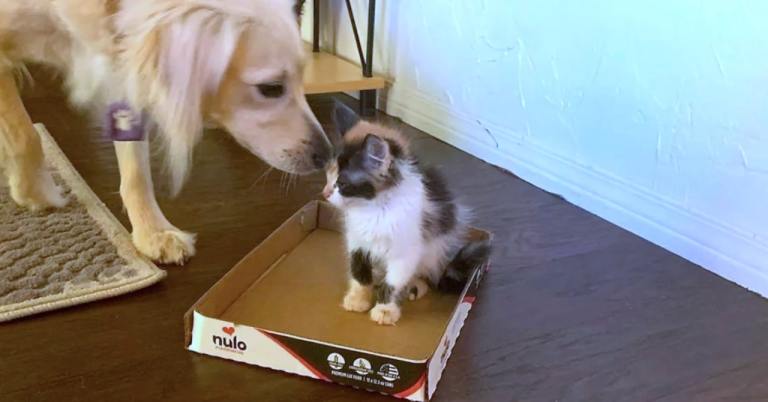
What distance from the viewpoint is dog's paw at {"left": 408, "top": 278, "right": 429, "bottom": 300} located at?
1.26 metres

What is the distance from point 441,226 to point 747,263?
668 mm

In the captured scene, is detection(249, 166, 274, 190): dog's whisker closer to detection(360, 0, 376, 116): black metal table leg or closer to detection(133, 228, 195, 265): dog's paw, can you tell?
detection(133, 228, 195, 265): dog's paw

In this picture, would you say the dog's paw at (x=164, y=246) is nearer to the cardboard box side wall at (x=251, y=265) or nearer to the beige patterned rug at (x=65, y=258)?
the beige patterned rug at (x=65, y=258)

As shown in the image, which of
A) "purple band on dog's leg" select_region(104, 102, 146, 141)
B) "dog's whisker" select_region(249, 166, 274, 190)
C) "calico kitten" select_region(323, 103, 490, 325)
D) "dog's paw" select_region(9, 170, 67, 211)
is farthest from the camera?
"dog's whisker" select_region(249, 166, 274, 190)

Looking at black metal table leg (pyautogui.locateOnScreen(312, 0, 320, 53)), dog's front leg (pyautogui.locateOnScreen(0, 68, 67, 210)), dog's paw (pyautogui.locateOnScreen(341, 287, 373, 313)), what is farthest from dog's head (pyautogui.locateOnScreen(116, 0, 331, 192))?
black metal table leg (pyautogui.locateOnScreen(312, 0, 320, 53))

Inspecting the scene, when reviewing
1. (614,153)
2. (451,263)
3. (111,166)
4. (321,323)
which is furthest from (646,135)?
(111,166)

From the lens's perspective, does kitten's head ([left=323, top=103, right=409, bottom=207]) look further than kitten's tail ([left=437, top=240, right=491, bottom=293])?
No

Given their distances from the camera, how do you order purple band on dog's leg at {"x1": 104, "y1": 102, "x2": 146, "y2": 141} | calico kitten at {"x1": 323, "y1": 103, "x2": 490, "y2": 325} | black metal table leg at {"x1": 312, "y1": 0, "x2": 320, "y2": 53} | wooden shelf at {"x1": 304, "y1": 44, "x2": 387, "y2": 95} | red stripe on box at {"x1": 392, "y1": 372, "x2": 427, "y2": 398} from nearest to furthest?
red stripe on box at {"x1": 392, "y1": 372, "x2": 427, "y2": 398}
calico kitten at {"x1": 323, "y1": 103, "x2": 490, "y2": 325}
purple band on dog's leg at {"x1": 104, "y1": 102, "x2": 146, "y2": 141}
wooden shelf at {"x1": 304, "y1": 44, "x2": 387, "y2": 95}
black metal table leg at {"x1": 312, "y1": 0, "x2": 320, "y2": 53}

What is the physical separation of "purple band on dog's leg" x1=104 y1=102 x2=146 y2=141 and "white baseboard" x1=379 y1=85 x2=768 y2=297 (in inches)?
39.4

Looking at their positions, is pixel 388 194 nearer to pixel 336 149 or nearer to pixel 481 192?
pixel 336 149

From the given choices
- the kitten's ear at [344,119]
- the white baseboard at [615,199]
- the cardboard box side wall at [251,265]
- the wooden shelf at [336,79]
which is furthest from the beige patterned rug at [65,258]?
the white baseboard at [615,199]

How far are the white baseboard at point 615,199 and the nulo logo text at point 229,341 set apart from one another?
3.14 feet

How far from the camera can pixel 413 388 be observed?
1033 millimetres

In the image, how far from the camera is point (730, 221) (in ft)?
4.87
